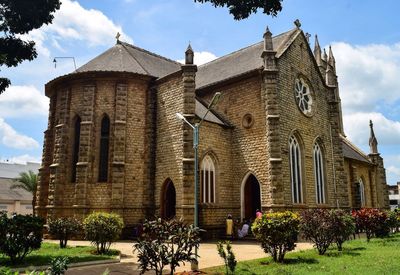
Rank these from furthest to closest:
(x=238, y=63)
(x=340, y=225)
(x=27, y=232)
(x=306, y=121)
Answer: (x=238, y=63) < (x=306, y=121) < (x=340, y=225) < (x=27, y=232)

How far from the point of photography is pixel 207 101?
24.5 m

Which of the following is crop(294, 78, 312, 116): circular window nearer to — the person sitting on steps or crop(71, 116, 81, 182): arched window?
the person sitting on steps

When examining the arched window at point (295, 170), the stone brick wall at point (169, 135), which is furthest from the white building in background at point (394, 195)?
the stone brick wall at point (169, 135)

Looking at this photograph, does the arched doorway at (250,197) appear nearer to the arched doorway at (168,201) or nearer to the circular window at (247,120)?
the circular window at (247,120)

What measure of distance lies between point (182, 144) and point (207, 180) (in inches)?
112

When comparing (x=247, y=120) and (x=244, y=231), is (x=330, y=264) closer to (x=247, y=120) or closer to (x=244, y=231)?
(x=244, y=231)

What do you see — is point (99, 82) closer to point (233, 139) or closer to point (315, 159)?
point (233, 139)

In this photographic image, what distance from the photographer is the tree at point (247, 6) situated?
8.62m

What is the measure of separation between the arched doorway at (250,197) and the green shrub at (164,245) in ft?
42.2

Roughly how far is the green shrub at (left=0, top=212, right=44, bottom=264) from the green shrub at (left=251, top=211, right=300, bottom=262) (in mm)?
7470

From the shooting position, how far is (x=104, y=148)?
21094 millimetres

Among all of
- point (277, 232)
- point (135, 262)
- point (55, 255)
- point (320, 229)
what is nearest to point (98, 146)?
point (55, 255)

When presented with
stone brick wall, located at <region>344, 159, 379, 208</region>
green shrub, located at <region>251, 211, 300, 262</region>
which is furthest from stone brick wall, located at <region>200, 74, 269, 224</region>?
stone brick wall, located at <region>344, 159, 379, 208</region>

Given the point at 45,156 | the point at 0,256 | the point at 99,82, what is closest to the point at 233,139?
the point at 99,82
